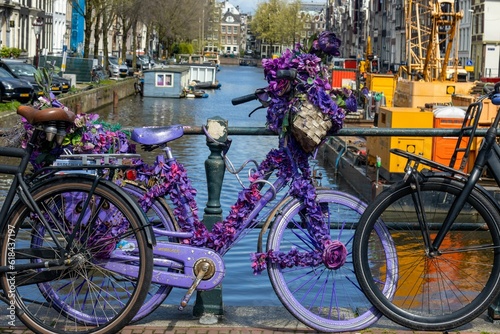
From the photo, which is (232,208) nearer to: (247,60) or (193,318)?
(193,318)

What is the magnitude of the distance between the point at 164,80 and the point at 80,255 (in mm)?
54957

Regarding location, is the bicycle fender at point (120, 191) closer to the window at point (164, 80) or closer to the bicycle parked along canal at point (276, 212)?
the bicycle parked along canal at point (276, 212)

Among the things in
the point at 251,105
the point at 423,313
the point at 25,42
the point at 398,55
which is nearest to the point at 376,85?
the point at 251,105

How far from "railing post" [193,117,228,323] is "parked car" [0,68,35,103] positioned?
80.5 ft

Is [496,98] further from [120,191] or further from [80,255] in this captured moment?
[80,255]

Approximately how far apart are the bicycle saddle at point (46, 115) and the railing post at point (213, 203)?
0.86 m

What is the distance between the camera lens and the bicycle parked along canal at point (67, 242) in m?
4.90

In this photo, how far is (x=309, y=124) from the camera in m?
5.14

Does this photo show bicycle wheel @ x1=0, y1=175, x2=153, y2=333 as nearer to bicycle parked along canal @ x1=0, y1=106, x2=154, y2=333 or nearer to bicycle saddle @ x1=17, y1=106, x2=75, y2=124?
bicycle parked along canal @ x1=0, y1=106, x2=154, y2=333

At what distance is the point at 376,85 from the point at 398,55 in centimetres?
6419

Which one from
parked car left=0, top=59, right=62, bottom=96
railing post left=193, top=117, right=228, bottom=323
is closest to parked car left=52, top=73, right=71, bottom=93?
parked car left=0, top=59, right=62, bottom=96

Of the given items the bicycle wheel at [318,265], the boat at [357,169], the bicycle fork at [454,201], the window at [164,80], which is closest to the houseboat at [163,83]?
the window at [164,80]

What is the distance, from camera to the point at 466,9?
260 feet

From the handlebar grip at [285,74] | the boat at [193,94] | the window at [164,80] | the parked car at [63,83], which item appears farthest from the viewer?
the boat at [193,94]
